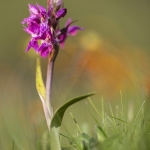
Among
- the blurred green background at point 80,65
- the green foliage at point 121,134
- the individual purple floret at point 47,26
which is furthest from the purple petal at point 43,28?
the green foliage at point 121,134

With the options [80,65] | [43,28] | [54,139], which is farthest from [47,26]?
[80,65]

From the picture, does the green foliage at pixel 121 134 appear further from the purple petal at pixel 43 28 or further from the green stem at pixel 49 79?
the purple petal at pixel 43 28

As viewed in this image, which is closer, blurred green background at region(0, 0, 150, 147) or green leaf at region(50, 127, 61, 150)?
green leaf at region(50, 127, 61, 150)

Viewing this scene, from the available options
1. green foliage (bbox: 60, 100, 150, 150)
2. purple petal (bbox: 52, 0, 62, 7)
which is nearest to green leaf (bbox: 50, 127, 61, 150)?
green foliage (bbox: 60, 100, 150, 150)

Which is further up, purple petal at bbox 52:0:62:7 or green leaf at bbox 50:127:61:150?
purple petal at bbox 52:0:62:7

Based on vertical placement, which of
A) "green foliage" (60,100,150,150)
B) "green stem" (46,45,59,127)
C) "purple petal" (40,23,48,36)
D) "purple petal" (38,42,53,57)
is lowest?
"green foliage" (60,100,150,150)

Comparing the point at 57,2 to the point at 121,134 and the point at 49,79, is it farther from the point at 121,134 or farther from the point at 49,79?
the point at 121,134

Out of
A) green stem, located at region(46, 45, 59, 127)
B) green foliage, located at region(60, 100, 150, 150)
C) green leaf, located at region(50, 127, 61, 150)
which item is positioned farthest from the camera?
green stem, located at region(46, 45, 59, 127)

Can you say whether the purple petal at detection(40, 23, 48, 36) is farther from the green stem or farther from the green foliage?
the green foliage
